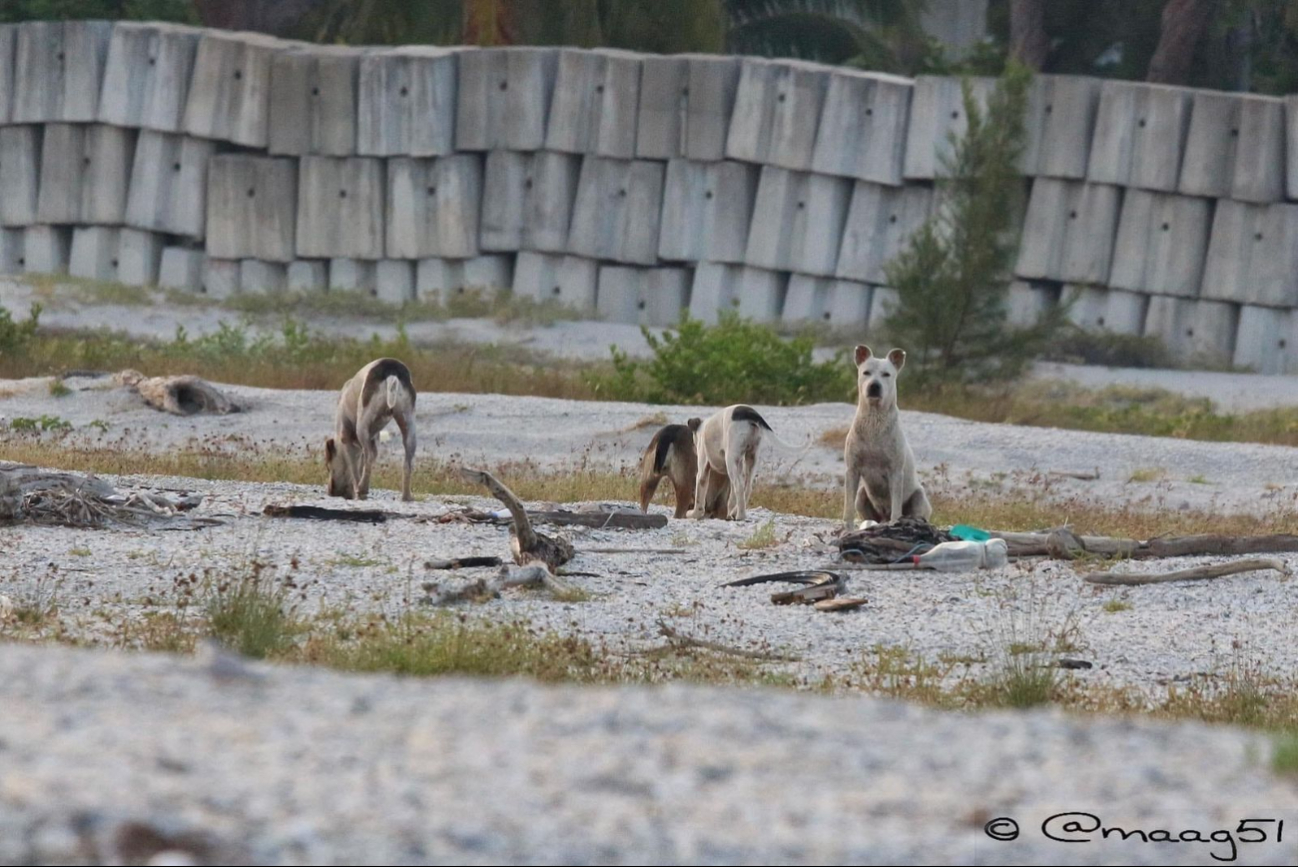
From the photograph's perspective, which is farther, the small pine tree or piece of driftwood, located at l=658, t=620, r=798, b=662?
the small pine tree

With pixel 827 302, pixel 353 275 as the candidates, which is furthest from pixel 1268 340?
pixel 353 275

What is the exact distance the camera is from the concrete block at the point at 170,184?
2838cm

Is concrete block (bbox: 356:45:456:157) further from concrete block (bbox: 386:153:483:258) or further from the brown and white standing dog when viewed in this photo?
the brown and white standing dog

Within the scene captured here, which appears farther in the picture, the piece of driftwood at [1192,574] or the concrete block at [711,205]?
the concrete block at [711,205]

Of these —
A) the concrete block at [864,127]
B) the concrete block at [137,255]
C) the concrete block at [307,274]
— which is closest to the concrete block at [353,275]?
the concrete block at [307,274]

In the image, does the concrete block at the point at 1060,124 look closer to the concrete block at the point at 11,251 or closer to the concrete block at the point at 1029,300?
the concrete block at the point at 1029,300

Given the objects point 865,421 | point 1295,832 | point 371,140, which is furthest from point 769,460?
point 1295,832

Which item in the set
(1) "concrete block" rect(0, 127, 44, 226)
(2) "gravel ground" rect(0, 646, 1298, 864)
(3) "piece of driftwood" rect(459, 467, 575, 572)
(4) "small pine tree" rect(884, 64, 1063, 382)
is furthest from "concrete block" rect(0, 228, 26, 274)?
(2) "gravel ground" rect(0, 646, 1298, 864)

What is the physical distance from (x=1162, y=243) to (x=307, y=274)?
11333 millimetres

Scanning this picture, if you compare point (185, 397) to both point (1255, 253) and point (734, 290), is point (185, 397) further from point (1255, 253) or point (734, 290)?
point (1255, 253)

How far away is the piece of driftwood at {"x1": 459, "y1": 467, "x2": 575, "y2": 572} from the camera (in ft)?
35.6

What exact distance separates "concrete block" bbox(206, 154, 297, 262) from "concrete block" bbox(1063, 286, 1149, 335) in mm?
10474

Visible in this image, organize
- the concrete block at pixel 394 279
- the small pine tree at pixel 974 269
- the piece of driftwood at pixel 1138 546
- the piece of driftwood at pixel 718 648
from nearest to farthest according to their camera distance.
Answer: the piece of driftwood at pixel 718 648, the piece of driftwood at pixel 1138 546, the small pine tree at pixel 974 269, the concrete block at pixel 394 279

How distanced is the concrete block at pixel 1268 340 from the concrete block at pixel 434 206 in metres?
10.1
